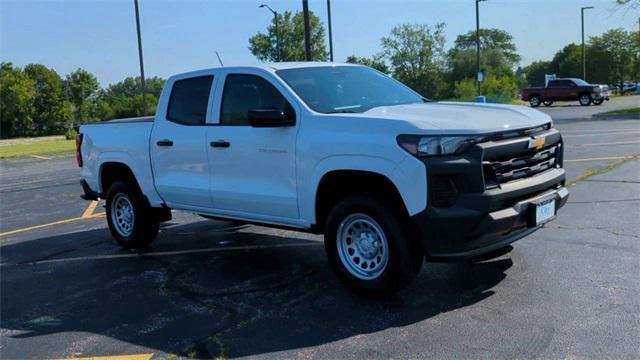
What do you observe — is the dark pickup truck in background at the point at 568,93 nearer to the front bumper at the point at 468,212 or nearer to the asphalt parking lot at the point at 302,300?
the asphalt parking lot at the point at 302,300

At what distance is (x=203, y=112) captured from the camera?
251 inches

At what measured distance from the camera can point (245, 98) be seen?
6.00 meters

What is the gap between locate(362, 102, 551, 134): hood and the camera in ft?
14.9

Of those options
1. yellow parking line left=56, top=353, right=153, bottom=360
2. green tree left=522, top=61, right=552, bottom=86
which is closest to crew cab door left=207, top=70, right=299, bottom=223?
yellow parking line left=56, top=353, right=153, bottom=360

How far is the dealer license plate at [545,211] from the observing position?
15.9ft

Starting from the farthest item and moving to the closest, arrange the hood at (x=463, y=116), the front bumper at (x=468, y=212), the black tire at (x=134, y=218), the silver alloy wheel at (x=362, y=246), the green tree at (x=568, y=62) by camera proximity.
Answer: the green tree at (x=568, y=62)
the black tire at (x=134, y=218)
the silver alloy wheel at (x=362, y=246)
the hood at (x=463, y=116)
the front bumper at (x=468, y=212)

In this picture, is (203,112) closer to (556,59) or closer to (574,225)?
(574,225)

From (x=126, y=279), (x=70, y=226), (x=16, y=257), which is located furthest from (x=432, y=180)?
(x=70, y=226)

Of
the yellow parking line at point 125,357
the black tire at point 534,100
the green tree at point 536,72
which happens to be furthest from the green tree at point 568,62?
the yellow parking line at point 125,357

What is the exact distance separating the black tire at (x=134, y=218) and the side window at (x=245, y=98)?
6.37 ft

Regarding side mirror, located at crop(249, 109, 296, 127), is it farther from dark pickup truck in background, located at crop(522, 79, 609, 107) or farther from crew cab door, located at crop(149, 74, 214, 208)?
dark pickup truck in background, located at crop(522, 79, 609, 107)

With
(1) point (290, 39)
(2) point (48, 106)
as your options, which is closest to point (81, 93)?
(2) point (48, 106)

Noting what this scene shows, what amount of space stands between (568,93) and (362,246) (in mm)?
40483

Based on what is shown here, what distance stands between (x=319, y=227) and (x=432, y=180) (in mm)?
1379
